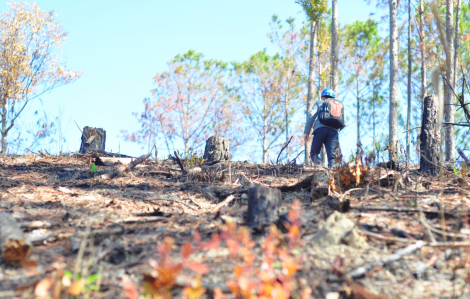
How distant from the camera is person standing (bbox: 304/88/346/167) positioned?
883cm

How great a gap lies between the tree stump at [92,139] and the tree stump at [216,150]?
118 inches

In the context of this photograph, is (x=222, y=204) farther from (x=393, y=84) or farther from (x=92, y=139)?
(x=393, y=84)

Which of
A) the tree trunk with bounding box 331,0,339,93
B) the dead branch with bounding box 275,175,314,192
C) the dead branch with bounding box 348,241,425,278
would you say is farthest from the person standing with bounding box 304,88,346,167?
the dead branch with bounding box 348,241,425,278

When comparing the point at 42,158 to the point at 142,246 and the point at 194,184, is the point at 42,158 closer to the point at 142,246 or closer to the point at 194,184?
the point at 194,184

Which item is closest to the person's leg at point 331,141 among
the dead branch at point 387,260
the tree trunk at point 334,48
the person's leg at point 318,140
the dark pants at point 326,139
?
the dark pants at point 326,139

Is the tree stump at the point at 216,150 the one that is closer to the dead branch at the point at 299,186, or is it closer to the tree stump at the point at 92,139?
the tree stump at the point at 92,139

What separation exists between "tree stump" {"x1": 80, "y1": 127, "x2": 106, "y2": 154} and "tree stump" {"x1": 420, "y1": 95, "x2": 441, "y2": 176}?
7235 millimetres

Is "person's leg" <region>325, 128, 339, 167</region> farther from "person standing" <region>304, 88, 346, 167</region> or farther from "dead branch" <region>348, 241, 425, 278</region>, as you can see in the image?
"dead branch" <region>348, 241, 425, 278</region>

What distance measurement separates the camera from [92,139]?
9.88 metres

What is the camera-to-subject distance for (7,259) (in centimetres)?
265

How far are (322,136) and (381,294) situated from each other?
280 inches

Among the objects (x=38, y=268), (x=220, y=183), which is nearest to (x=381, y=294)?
(x=38, y=268)

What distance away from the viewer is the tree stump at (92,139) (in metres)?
9.86

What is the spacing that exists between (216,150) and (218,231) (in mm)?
5557
